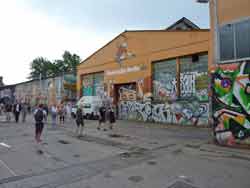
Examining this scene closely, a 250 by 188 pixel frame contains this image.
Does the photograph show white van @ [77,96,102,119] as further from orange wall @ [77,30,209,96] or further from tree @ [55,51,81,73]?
tree @ [55,51,81,73]

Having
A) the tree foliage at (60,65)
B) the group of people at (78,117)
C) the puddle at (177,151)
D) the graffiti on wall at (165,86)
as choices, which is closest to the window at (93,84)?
the group of people at (78,117)

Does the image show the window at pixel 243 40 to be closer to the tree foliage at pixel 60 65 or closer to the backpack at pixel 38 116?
the backpack at pixel 38 116

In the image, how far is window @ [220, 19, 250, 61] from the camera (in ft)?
30.3

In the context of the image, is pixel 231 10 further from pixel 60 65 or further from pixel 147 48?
pixel 60 65

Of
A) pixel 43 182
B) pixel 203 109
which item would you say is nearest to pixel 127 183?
pixel 43 182

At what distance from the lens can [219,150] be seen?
8.58m

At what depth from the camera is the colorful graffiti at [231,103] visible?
29.0 ft

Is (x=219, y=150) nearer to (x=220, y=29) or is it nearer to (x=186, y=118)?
(x=220, y=29)

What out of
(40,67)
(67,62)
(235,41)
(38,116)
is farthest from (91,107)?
(40,67)

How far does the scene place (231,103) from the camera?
927cm

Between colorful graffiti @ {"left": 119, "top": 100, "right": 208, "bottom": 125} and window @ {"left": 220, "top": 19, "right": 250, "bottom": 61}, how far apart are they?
699 centimetres

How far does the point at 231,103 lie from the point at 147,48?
12.3 meters

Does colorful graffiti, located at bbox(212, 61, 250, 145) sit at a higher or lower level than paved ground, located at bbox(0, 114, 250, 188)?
higher

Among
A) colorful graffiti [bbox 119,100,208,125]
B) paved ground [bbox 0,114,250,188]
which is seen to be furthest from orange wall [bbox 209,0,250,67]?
colorful graffiti [bbox 119,100,208,125]
